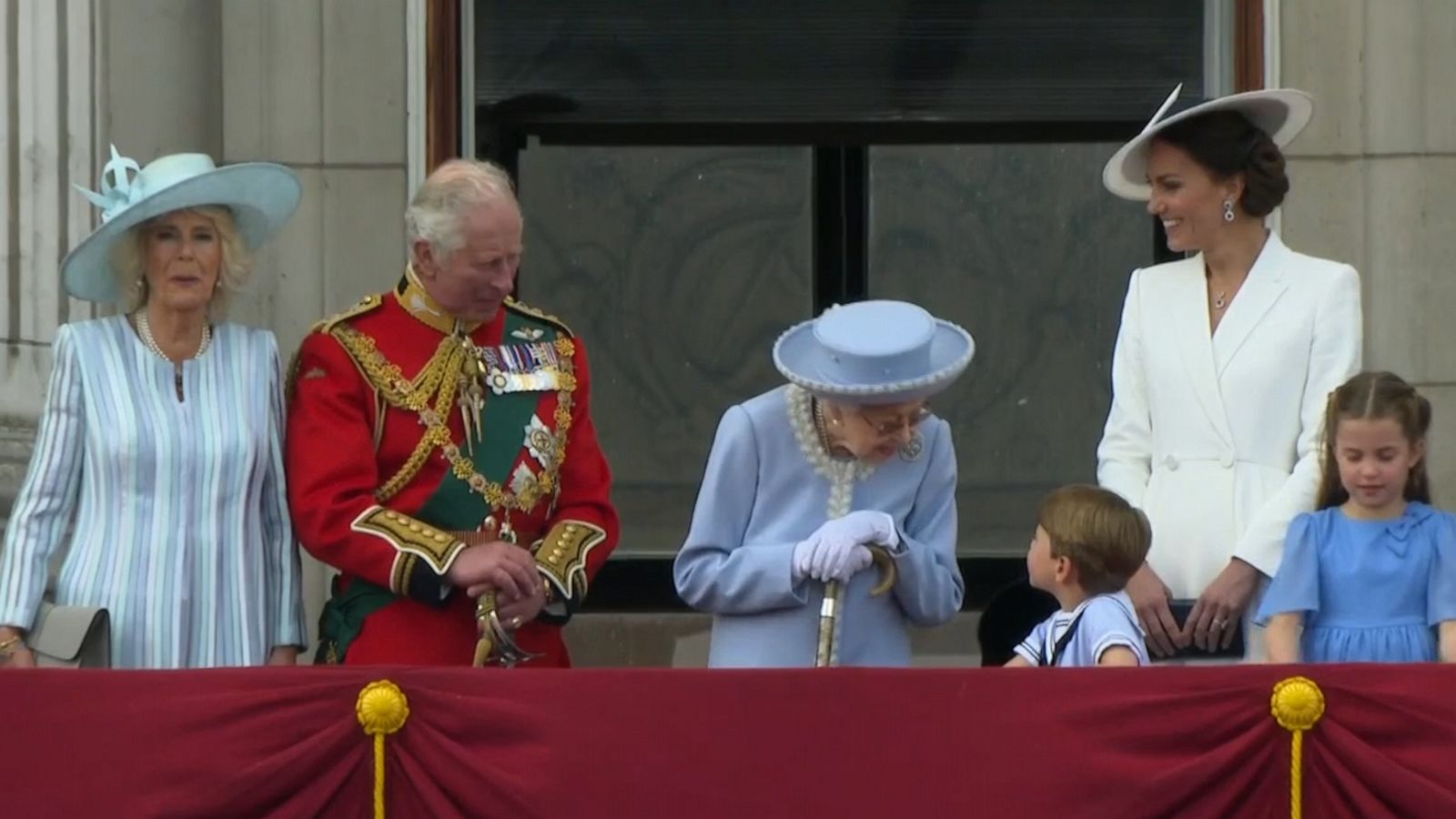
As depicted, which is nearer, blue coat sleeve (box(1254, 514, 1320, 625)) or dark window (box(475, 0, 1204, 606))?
blue coat sleeve (box(1254, 514, 1320, 625))

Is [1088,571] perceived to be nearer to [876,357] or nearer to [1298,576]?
[1298,576]

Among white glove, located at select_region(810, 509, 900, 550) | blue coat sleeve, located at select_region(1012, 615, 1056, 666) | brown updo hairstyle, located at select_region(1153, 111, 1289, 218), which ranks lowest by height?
blue coat sleeve, located at select_region(1012, 615, 1056, 666)

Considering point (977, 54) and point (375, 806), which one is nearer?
point (375, 806)

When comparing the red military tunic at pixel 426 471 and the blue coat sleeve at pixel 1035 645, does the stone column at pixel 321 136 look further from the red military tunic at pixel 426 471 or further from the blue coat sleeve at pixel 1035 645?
the blue coat sleeve at pixel 1035 645

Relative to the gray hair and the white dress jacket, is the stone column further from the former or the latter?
the white dress jacket

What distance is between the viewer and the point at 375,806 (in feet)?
14.7

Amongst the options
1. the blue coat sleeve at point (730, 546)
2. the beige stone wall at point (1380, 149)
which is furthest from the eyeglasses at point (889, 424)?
the beige stone wall at point (1380, 149)

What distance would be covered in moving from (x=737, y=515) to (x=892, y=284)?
2.84 meters

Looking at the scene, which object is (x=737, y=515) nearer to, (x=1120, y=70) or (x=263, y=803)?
(x=263, y=803)

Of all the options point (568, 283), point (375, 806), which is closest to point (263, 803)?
point (375, 806)

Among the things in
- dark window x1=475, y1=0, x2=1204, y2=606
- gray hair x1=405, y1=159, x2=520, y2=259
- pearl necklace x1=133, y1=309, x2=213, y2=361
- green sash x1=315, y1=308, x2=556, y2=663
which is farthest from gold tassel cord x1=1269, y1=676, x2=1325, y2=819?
dark window x1=475, y1=0, x2=1204, y2=606

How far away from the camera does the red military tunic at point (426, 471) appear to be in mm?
5023

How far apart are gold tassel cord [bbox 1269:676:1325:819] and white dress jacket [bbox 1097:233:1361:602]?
32.6 inches

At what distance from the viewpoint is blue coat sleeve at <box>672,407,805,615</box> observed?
4992 millimetres
